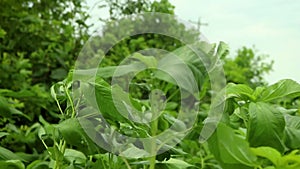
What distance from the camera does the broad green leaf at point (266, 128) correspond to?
0.38 metres

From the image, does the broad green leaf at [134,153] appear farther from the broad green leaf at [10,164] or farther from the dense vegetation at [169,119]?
the broad green leaf at [10,164]

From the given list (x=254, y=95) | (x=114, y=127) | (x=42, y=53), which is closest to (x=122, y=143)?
(x=114, y=127)

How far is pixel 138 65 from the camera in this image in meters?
0.46

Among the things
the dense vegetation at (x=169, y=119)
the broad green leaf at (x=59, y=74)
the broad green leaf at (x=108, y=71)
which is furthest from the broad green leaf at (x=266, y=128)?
the broad green leaf at (x=59, y=74)

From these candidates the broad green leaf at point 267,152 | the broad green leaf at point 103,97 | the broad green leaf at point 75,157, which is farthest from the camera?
the broad green leaf at point 75,157

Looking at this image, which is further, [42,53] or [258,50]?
[258,50]

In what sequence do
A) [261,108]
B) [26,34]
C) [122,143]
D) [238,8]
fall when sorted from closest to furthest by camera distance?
[261,108] < [122,143] < [26,34] < [238,8]

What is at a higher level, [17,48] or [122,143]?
[17,48]

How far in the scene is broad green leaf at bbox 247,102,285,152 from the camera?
38 centimetres

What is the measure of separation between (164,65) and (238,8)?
64.8 inches

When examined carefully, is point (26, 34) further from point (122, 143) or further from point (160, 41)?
point (122, 143)

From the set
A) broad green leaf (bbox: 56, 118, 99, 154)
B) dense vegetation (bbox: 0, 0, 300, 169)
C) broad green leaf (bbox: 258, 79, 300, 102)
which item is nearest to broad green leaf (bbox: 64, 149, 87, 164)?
dense vegetation (bbox: 0, 0, 300, 169)

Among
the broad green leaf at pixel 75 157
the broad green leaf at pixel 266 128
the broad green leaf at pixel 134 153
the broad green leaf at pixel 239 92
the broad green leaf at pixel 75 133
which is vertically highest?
the broad green leaf at pixel 239 92

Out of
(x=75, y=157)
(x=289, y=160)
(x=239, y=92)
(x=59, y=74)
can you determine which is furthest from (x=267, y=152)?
(x=59, y=74)
